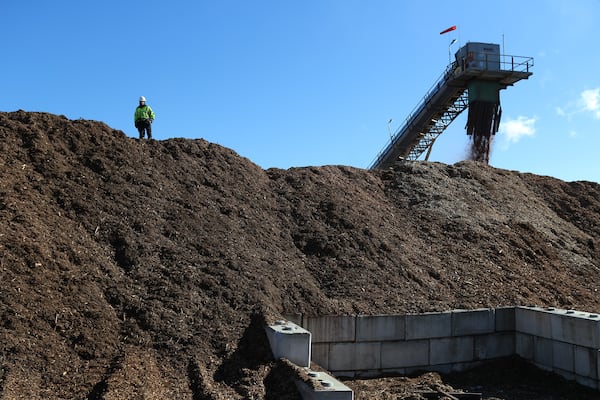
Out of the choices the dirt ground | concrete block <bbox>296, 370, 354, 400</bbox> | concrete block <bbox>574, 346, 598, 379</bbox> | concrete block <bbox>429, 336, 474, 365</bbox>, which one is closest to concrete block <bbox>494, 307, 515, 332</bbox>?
the dirt ground

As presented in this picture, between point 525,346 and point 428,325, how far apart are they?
1.98 m

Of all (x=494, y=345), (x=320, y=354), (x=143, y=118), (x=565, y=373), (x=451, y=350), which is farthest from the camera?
(x=143, y=118)

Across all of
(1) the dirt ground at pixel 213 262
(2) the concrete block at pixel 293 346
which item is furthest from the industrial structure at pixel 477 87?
(2) the concrete block at pixel 293 346

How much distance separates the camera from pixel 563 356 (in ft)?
26.9

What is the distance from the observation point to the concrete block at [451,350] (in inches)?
326

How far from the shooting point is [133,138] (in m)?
10.8

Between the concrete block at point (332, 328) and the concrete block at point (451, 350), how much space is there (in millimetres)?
1438

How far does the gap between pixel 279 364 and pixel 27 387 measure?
2692 mm

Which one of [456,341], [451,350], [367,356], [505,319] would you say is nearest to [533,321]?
[505,319]

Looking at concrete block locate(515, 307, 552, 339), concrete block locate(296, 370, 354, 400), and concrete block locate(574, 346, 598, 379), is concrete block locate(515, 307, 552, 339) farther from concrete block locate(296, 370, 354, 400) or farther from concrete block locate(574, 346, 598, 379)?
concrete block locate(296, 370, 354, 400)

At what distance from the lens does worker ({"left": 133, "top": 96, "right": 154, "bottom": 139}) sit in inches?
511

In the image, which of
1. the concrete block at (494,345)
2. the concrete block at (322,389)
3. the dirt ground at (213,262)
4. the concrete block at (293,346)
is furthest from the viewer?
the concrete block at (494,345)

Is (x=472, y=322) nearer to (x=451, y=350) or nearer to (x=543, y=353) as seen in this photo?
(x=451, y=350)

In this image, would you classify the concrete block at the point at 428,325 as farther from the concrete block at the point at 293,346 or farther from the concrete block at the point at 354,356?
the concrete block at the point at 293,346
